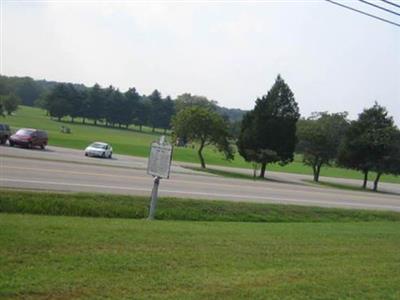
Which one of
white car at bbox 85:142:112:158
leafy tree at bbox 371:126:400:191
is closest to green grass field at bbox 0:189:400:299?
white car at bbox 85:142:112:158

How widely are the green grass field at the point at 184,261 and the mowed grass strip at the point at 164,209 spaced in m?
0.19

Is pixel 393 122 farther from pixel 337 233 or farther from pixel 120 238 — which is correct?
pixel 120 238

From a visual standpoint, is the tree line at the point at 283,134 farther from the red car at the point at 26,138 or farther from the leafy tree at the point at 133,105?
the leafy tree at the point at 133,105

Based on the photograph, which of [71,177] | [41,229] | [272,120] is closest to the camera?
[41,229]

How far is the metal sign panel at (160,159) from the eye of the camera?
566 inches

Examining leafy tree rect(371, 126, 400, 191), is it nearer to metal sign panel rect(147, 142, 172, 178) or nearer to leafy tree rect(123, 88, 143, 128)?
metal sign panel rect(147, 142, 172, 178)

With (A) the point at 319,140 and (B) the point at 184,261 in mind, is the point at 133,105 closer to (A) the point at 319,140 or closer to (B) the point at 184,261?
(A) the point at 319,140

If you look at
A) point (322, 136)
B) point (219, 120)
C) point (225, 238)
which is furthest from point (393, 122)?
point (225, 238)

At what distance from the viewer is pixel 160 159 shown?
14445 mm

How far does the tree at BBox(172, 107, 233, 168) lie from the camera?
53125 millimetres

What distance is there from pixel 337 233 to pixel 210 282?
777 cm

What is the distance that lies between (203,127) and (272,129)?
619 cm

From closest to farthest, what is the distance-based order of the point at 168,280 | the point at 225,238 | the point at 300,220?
the point at 168,280
the point at 225,238
the point at 300,220

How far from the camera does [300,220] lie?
19.6 m
